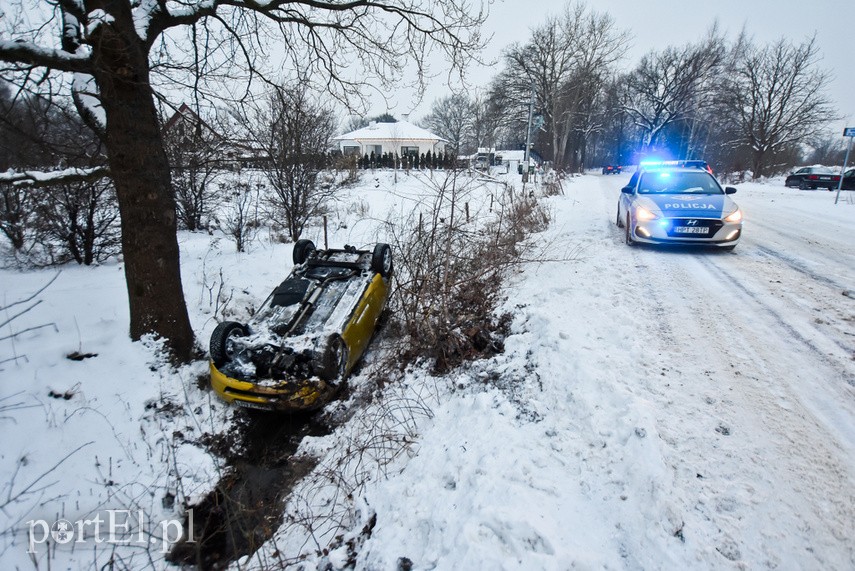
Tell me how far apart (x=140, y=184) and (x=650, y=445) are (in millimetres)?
5298

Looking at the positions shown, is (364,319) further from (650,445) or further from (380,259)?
(650,445)

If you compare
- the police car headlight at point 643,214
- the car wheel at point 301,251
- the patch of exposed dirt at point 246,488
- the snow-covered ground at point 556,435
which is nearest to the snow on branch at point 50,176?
the snow-covered ground at point 556,435

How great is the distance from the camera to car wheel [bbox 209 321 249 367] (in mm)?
4109

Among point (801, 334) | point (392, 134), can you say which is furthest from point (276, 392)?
point (392, 134)

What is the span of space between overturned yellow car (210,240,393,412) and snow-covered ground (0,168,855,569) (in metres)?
0.49

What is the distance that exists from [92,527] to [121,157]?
3440mm

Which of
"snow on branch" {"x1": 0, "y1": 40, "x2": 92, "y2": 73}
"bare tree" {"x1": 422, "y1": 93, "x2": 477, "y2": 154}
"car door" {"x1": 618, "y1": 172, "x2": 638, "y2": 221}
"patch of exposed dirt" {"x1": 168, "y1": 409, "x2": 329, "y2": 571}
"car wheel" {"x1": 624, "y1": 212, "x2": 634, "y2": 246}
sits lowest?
"patch of exposed dirt" {"x1": 168, "y1": 409, "x2": 329, "y2": 571}

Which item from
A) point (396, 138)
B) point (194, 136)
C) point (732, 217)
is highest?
point (396, 138)

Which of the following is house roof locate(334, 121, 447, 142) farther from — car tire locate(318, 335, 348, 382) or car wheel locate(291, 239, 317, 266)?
car tire locate(318, 335, 348, 382)

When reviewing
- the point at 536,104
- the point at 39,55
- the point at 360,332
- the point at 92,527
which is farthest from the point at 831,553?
the point at 536,104

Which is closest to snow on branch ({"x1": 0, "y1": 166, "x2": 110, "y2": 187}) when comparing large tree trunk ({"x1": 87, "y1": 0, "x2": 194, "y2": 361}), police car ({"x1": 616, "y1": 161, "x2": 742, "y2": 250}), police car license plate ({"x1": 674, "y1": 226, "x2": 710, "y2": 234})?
large tree trunk ({"x1": 87, "y1": 0, "x2": 194, "y2": 361})

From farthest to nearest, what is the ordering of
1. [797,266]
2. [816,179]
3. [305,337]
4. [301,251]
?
[816,179]
[301,251]
[797,266]
[305,337]

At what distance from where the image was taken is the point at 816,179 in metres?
20.4

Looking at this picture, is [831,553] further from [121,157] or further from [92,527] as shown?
[121,157]
